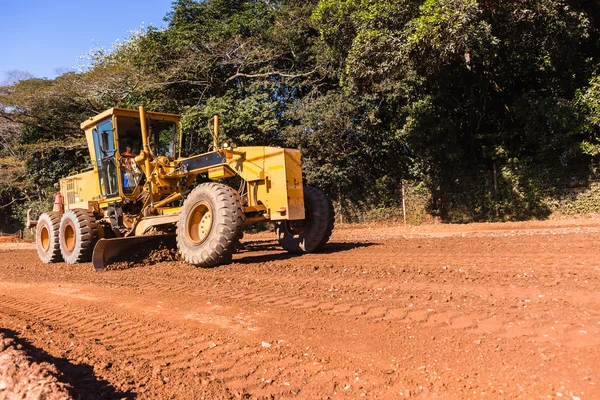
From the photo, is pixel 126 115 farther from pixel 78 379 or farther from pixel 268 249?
pixel 78 379

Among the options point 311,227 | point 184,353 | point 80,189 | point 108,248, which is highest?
point 80,189

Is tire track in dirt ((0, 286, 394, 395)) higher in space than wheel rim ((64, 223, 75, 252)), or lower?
lower

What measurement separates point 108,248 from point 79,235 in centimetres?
204

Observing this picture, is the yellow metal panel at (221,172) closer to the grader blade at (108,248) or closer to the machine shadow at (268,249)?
the machine shadow at (268,249)

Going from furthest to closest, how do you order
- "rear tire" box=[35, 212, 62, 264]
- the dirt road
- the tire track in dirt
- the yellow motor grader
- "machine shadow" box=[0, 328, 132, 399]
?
"rear tire" box=[35, 212, 62, 264], the yellow motor grader, the tire track in dirt, the dirt road, "machine shadow" box=[0, 328, 132, 399]

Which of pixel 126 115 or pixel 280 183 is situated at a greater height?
pixel 126 115

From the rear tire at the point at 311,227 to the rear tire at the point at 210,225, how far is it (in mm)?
1686

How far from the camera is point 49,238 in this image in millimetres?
11836

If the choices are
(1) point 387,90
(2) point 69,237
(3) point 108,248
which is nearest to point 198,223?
(3) point 108,248

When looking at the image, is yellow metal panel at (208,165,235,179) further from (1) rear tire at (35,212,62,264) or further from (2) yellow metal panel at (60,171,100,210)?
(1) rear tire at (35,212,62,264)

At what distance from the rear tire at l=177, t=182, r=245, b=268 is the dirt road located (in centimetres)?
64

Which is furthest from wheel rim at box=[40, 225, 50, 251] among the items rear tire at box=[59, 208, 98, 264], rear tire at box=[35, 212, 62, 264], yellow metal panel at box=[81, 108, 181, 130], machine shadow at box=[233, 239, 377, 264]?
machine shadow at box=[233, 239, 377, 264]

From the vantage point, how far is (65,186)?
43.7 feet

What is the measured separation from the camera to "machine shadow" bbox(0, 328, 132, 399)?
2.85 m
